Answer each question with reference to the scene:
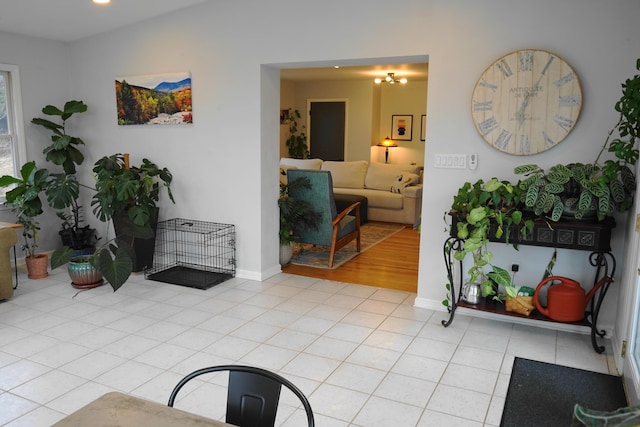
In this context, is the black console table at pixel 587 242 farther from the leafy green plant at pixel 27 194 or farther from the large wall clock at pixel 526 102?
the leafy green plant at pixel 27 194

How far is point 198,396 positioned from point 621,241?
2.87 m

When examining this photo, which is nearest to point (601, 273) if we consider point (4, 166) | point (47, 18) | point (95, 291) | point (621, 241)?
point (621, 241)

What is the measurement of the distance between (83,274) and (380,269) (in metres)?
2.83

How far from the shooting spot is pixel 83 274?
441 centimetres

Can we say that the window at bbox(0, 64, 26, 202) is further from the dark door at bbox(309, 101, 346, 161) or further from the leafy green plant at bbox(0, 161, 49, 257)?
the dark door at bbox(309, 101, 346, 161)

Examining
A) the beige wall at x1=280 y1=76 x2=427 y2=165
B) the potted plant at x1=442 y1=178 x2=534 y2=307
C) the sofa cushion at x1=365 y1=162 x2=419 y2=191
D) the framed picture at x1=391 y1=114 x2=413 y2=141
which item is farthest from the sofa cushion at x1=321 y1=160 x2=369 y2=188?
the potted plant at x1=442 y1=178 x2=534 y2=307

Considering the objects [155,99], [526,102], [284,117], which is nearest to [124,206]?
[155,99]

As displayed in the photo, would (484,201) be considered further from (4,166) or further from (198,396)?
(4,166)

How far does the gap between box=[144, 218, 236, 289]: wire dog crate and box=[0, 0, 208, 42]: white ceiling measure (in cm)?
201

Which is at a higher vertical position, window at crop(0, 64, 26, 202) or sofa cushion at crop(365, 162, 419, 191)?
window at crop(0, 64, 26, 202)

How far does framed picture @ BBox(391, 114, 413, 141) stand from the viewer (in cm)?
919

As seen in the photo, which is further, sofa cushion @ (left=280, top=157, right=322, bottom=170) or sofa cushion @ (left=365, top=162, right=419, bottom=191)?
sofa cushion @ (left=280, top=157, right=322, bottom=170)

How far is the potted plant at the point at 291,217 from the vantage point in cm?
507

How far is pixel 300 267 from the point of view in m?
5.26
